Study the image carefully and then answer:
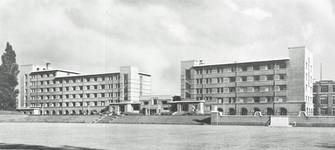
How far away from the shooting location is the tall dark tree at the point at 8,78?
299 ft

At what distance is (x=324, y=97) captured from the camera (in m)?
110

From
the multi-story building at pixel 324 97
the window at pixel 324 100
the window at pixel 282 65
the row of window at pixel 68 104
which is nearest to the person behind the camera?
the window at pixel 282 65

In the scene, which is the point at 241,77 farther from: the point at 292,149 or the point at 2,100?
the point at 292,149

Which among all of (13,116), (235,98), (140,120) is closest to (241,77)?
(235,98)

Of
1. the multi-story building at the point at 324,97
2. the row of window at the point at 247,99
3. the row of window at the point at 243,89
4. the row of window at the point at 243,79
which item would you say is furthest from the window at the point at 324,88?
the row of window at the point at 247,99

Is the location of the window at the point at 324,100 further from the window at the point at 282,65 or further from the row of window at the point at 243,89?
the window at the point at 282,65

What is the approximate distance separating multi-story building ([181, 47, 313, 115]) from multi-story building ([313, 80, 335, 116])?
70.3 ft

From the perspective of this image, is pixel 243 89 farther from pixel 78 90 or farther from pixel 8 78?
pixel 8 78

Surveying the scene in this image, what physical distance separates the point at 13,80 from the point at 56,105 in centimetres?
2672

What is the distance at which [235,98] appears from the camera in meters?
89.2

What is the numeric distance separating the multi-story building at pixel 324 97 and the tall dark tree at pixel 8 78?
3080 inches

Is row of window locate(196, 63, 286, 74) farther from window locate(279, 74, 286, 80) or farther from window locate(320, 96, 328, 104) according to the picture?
window locate(320, 96, 328, 104)

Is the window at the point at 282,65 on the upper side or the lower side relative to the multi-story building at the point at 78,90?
upper

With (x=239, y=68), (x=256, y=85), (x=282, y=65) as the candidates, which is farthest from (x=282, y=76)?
(x=239, y=68)
